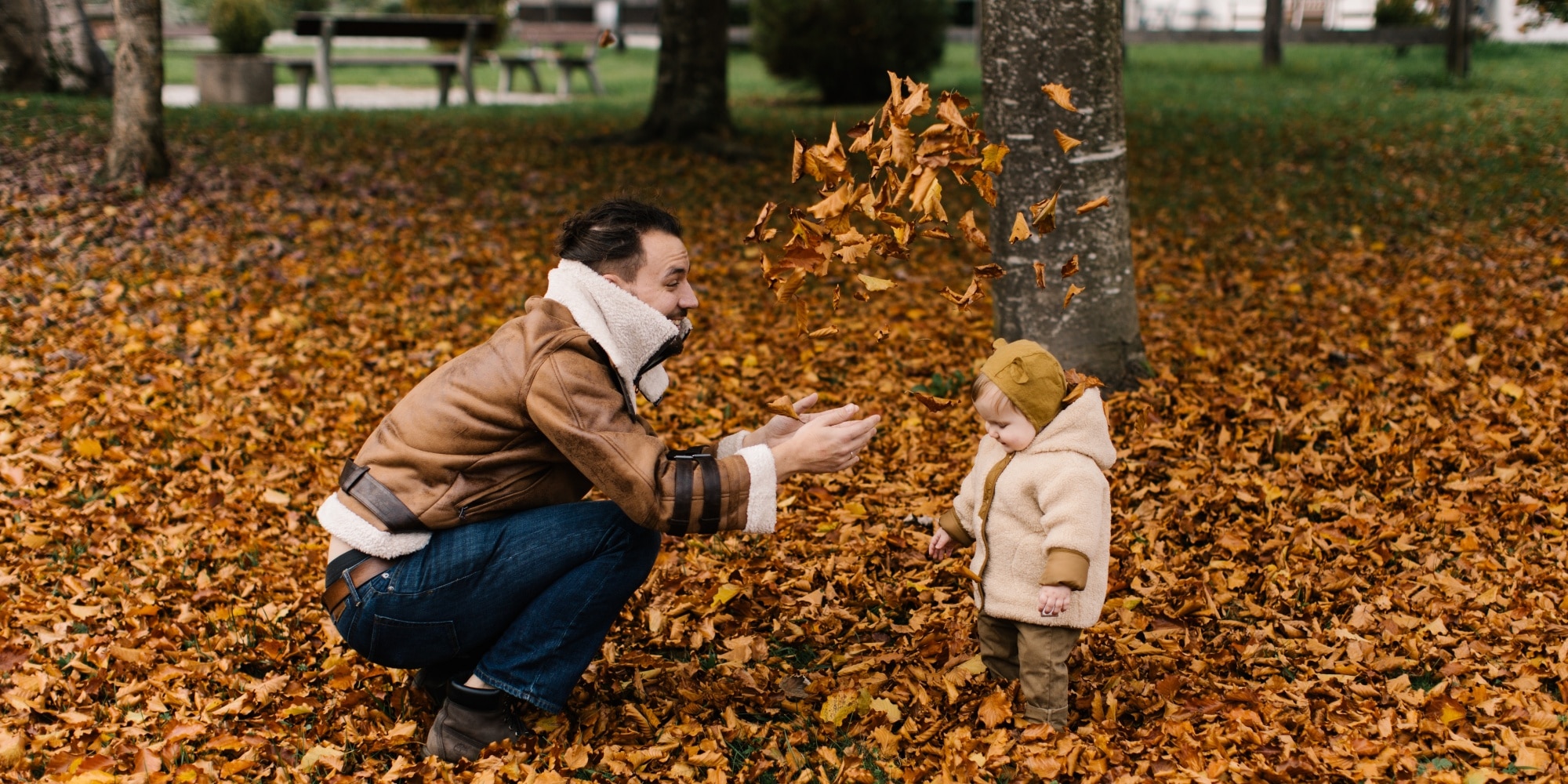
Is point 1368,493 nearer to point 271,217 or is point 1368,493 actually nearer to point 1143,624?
point 1143,624

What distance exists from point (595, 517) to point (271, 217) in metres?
5.93

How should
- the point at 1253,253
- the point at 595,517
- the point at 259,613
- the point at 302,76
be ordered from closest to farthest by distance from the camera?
1. the point at 595,517
2. the point at 259,613
3. the point at 1253,253
4. the point at 302,76

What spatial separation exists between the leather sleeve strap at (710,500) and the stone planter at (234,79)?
43.0 ft

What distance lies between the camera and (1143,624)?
140 inches

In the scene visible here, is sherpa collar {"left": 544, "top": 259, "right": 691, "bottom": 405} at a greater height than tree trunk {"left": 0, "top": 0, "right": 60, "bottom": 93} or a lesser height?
lesser

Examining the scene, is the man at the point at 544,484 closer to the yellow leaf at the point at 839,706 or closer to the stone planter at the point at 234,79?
the yellow leaf at the point at 839,706

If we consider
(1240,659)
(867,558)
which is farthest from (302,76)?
(1240,659)

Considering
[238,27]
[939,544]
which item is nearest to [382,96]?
[238,27]

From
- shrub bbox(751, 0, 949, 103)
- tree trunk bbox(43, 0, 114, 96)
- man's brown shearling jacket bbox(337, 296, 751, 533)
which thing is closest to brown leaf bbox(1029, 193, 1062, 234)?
man's brown shearling jacket bbox(337, 296, 751, 533)

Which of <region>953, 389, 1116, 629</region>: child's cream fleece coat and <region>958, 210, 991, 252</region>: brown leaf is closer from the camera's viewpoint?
<region>953, 389, 1116, 629</region>: child's cream fleece coat

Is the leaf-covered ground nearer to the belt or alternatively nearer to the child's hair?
the belt

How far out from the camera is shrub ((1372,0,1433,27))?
18578 mm

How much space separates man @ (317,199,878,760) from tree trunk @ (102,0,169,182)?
6.31m

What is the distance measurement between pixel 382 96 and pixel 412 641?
15.2 m
